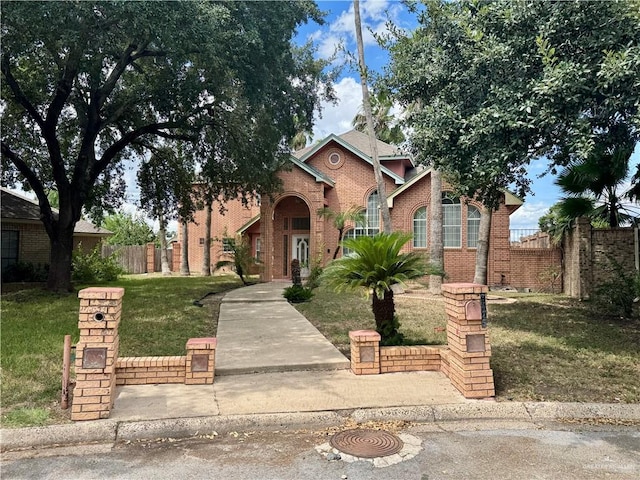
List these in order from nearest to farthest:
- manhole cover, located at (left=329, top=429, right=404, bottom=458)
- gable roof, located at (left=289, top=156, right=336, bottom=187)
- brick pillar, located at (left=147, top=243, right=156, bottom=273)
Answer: manhole cover, located at (left=329, top=429, right=404, bottom=458) < gable roof, located at (left=289, top=156, right=336, bottom=187) < brick pillar, located at (left=147, top=243, right=156, bottom=273)

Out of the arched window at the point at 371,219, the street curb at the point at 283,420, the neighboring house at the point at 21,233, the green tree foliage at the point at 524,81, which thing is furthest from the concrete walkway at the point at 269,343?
the neighboring house at the point at 21,233

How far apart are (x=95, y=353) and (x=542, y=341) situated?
7.04m

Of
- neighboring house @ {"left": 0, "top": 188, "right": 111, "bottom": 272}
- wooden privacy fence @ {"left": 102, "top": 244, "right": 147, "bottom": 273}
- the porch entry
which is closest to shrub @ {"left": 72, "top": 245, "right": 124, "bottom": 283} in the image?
neighboring house @ {"left": 0, "top": 188, "right": 111, "bottom": 272}

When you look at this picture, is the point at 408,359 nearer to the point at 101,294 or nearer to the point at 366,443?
the point at 366,443

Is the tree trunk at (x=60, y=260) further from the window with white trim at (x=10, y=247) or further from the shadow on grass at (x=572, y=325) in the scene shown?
the shadow on grass at (x=572, y=325)

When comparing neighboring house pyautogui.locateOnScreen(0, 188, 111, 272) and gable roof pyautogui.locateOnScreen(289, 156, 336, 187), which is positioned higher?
gable roof pyautogui.locateOnScreen(289, 156, 336, 187)

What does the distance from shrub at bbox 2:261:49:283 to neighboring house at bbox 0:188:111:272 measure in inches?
14.0

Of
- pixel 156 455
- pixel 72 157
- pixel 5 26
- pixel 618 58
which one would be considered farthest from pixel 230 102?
pixel 156 455

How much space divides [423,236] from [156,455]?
693 inches

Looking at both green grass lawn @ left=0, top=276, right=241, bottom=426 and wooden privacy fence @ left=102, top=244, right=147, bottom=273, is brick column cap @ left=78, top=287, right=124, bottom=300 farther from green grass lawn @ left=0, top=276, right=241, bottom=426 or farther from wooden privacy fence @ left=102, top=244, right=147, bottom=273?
wooden privacy fence @ left=102, top=244, right=147, bottom=273

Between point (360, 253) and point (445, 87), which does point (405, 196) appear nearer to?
point (445, 87)

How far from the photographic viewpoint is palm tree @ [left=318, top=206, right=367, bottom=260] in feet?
66.3

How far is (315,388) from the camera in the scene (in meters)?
5.55

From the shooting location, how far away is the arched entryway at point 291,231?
76.1 ft
